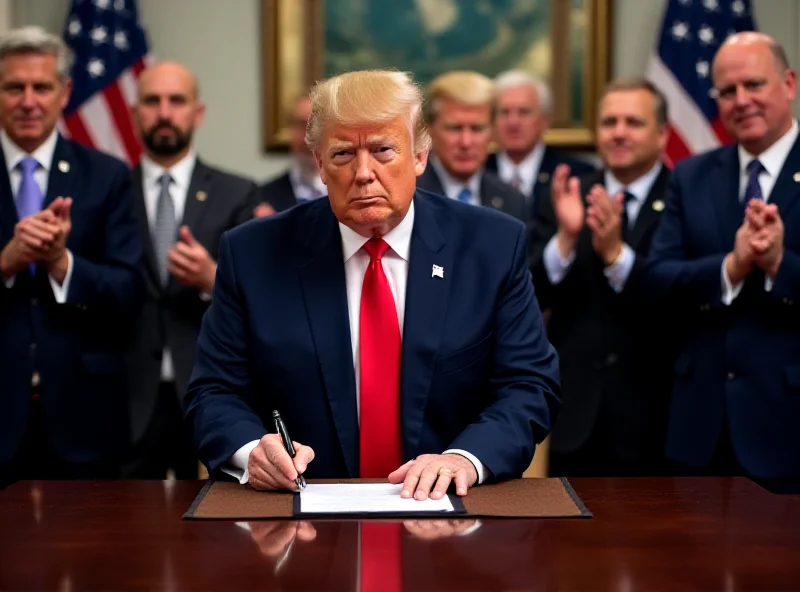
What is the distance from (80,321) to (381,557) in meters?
2.72

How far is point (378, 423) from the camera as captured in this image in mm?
2992

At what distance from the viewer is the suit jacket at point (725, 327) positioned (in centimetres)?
411

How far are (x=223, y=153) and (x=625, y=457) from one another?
3.75 meters

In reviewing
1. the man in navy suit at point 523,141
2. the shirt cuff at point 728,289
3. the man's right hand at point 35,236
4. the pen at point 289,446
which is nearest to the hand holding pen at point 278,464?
the pen at point 289,446

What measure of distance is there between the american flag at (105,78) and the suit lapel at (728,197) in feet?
13.7

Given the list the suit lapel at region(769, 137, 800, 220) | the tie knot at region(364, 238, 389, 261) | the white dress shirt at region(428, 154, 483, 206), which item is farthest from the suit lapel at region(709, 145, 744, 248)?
the tie knot at region(364, 238, 389, 261)

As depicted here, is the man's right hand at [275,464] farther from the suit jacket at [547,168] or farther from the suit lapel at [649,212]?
the suit jacket at [547,168]

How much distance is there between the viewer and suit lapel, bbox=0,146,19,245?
4.52 meters

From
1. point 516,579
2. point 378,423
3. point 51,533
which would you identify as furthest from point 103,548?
point 378,423

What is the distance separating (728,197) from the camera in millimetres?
4398

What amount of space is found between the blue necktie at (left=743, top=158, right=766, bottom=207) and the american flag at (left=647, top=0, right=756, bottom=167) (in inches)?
123

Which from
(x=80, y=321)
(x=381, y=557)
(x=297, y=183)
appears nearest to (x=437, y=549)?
(x=381, y=557)

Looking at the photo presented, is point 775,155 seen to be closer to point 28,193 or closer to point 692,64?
point 28,193

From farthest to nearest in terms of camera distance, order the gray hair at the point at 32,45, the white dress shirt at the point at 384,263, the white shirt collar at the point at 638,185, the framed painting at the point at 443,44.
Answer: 1. the framed painting at the point at 443,44
2. the white shirt collar at the point at 638,185
3. the gray hair at the point at 32,45
4. the white dress shirt at the point at 384,263
